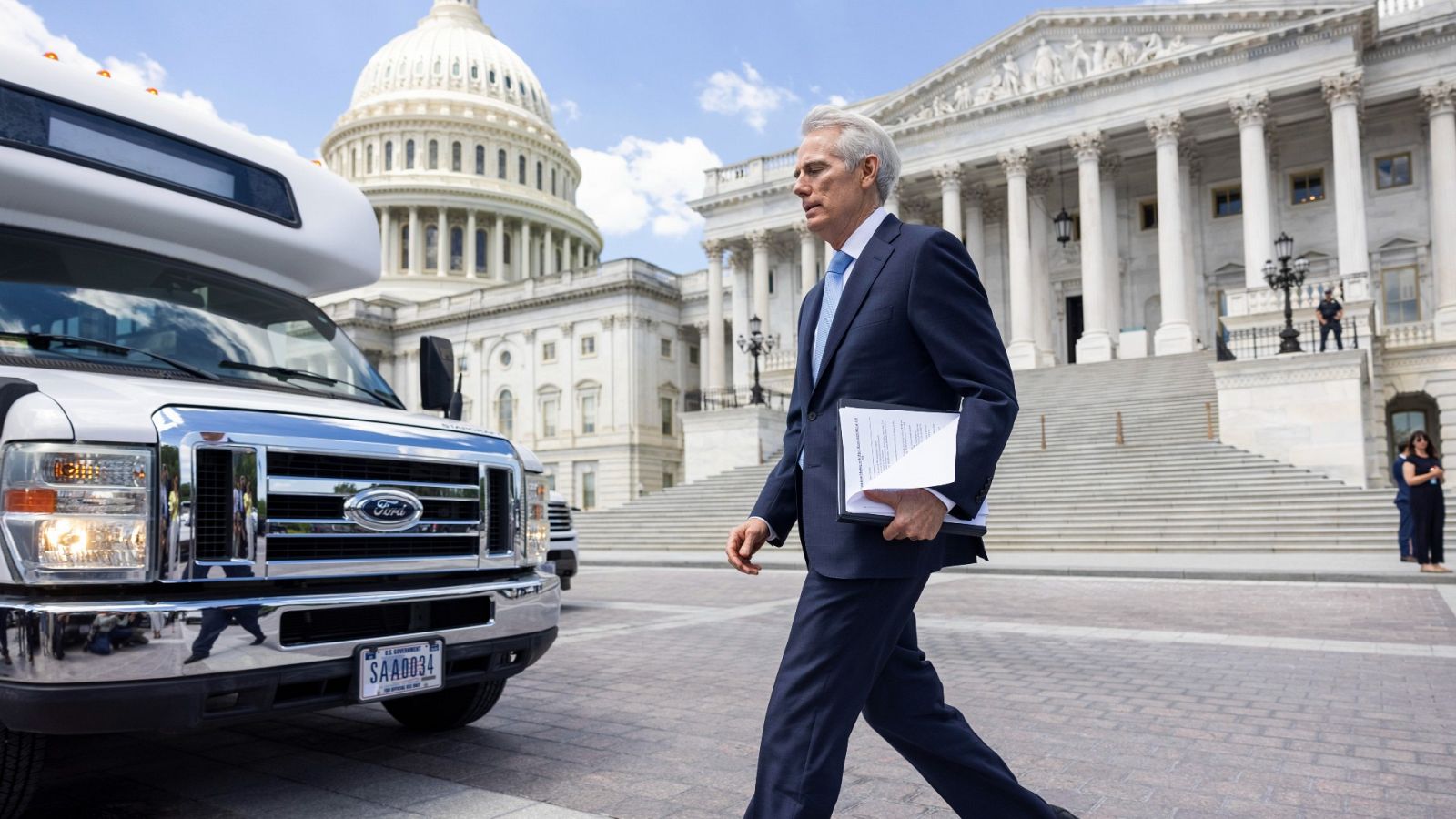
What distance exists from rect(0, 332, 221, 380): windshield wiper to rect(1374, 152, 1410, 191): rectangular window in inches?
1656

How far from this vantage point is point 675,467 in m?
61.4

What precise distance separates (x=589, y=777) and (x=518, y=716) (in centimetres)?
143

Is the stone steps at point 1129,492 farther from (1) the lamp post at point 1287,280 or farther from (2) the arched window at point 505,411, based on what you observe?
(2) the arched window at point 505,411

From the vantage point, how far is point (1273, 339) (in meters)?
30.1

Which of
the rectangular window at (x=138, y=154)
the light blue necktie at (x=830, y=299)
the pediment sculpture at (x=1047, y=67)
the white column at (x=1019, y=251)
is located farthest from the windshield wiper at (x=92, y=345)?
the pediment sculpture at (x=1047, y=67)

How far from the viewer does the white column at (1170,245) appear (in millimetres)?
35031

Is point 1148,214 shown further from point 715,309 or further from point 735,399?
point 715,309

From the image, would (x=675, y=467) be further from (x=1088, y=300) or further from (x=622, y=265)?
(x=1088, y=300)

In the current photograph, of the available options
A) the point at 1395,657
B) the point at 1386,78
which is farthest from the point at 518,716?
the point at 1386,78

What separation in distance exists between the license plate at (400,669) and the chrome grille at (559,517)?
791cm

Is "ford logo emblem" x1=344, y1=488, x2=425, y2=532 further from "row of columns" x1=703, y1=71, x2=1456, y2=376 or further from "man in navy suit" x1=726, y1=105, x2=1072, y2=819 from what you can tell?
"row of columns" x1=703, y1=71, x2=1456, y2=376

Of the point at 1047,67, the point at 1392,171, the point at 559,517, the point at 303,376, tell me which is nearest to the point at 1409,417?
the point at 1392,171

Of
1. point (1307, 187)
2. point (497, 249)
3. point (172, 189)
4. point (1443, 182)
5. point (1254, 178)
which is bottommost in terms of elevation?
point (172, 189)

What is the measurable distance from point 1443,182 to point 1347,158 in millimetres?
3156
